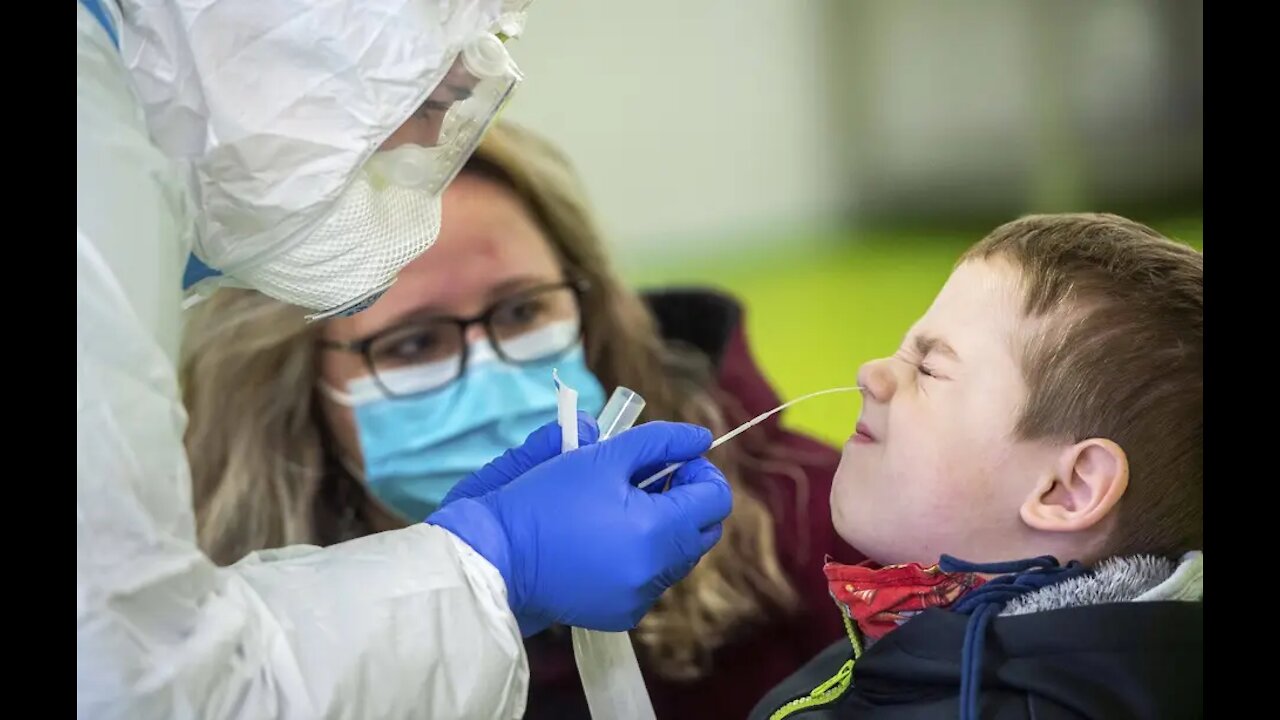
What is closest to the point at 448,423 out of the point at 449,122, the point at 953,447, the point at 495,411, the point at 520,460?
the point at 495,411

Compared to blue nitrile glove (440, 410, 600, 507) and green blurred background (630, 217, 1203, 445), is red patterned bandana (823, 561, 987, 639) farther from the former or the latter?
green blurred background (630, 217, 1203, 445)

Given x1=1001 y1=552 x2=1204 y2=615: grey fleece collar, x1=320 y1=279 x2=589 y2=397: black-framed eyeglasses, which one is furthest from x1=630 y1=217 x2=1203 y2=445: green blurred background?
x1=1001 y1=552 x2=1204 y2=615: grey fleece collar

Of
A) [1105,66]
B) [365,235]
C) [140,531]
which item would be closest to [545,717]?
[365,235]

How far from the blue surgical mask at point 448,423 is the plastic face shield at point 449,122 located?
0.45 metres

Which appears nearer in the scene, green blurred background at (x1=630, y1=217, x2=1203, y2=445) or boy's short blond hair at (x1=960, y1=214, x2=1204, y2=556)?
boy's short blond hair at (x1=960, y1=214, x2=1204, y2=556)

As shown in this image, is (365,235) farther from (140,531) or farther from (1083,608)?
(1083,608)

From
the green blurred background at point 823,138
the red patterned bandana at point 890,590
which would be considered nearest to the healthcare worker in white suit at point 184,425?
Answer: the red patterned bandana at point 890,590

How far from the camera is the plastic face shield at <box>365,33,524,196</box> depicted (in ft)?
3.72

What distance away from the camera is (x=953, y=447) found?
1.16 meters

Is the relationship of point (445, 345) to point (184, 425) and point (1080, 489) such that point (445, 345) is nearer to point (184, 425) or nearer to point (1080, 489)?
point (184, 425)

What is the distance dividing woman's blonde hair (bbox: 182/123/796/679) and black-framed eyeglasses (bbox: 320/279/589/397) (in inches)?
4.9

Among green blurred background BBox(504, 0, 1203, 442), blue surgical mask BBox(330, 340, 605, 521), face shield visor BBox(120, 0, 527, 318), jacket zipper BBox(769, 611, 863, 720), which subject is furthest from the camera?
green blurred background BBox(504, 0, 1203, 442)

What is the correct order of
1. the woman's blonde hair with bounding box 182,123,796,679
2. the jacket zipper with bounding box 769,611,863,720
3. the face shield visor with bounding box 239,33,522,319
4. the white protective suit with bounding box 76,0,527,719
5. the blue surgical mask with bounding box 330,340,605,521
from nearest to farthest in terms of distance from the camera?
the white protective suit with bounding box 76,0,527,719 < the face shield visor with bounding box 239,33,522,319 < the jacket zipper with bounding box 769,611,863,720 < the blue surgical mask with bounding box 330,340,605,521 < the woman's blonde hair with bounding box 182,123,796,679

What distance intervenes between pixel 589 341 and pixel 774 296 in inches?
18.9
